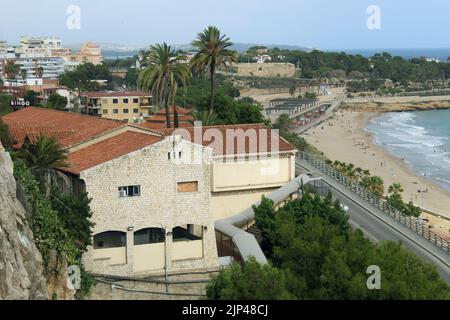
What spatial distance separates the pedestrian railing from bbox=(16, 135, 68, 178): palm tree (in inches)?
658

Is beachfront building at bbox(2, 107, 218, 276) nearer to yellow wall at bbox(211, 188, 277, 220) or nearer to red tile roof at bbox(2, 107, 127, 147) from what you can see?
red tile roof at bbox(2, 107, 127, 147)

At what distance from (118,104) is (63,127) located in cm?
5426

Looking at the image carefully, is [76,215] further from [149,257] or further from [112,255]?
[149,257]

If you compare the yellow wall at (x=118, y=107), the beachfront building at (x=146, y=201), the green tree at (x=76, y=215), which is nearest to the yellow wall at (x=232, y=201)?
the beachfront building at (x=146, y=201)

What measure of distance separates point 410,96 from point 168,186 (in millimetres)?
161120

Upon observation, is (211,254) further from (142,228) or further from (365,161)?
(365,161)

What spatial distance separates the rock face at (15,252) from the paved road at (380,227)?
→ 15599 millimetres

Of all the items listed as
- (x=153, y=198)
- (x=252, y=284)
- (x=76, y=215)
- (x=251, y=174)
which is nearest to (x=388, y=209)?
(x=251, y=174)

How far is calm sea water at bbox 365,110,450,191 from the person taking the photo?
8153 centimetres

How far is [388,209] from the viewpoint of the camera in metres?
38.7

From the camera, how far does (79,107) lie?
309 ft

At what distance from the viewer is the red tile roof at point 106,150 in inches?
1107
